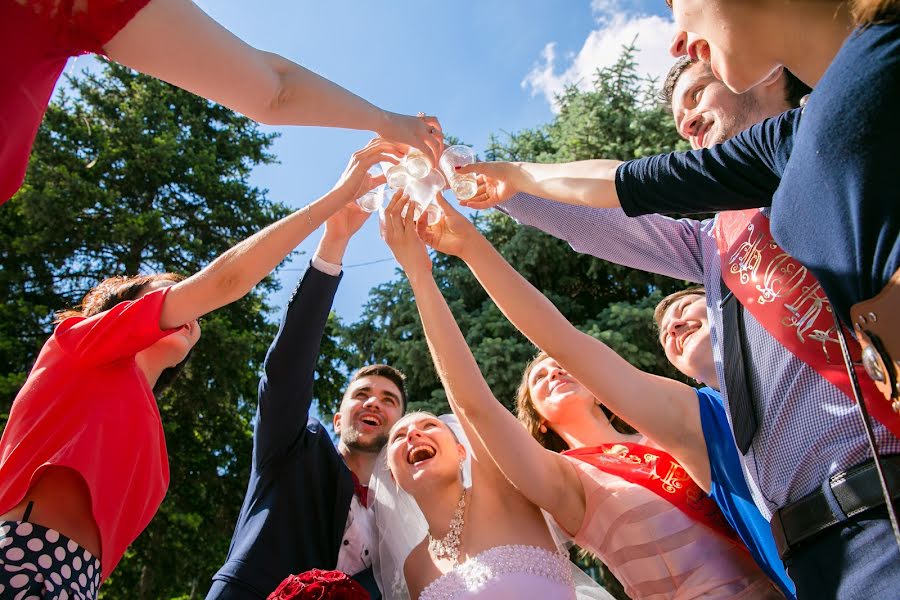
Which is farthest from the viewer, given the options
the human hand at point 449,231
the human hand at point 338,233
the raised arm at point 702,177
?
the human hand at point 338,233

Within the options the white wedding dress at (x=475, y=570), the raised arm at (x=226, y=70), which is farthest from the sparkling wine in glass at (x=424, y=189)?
the white wedding dress at (x=475, y=570)

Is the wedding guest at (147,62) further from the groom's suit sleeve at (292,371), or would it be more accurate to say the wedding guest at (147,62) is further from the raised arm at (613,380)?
the groom's suit sleeve at (292,371)

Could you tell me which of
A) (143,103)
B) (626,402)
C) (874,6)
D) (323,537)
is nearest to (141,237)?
(143,103)

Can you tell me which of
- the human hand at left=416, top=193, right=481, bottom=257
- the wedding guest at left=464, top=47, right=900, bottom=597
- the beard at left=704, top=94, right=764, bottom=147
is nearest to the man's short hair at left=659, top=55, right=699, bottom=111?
the beard at left=704, top=94, right=764, bottom=147

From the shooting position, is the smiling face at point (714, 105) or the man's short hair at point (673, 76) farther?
the man's short hair at point (673, 76)

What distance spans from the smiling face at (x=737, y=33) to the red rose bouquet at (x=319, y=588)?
180 cm

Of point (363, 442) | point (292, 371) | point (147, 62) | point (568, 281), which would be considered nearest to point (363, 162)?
point (292, 371)

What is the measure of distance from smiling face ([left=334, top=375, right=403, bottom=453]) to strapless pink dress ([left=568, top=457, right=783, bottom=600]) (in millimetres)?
1417

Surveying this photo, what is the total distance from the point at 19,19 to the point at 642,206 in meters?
1.36

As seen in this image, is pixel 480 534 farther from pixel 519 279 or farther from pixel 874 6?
pixel 874 6

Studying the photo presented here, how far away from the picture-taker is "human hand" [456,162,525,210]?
2.41 metres

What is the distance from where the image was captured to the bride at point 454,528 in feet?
8.38

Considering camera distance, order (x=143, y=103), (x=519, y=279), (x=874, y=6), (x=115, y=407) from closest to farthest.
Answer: (x=874, y=6) < (x=115, y=407) < (x=519, y=279) < (x=143, y=103)

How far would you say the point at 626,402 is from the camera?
236cm
